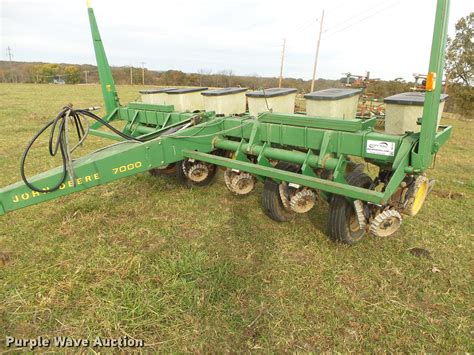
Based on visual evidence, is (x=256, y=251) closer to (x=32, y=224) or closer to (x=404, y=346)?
(x=404, y=346)

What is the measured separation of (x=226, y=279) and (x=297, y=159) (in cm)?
137

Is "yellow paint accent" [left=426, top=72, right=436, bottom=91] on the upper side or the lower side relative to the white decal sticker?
upper

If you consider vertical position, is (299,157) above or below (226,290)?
above

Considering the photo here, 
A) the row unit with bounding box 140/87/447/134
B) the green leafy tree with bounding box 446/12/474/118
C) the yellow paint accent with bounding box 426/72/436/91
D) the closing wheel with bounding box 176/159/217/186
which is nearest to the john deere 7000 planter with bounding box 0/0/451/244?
the yellow paint accent with bounding box 426/72/436/91

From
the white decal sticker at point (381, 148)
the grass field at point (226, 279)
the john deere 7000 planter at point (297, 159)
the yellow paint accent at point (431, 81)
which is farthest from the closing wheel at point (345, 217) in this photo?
the yellow paint accent at point (431, 81)

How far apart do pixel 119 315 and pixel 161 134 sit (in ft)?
6.62

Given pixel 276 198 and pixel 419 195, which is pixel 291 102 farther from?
pixel 419 195

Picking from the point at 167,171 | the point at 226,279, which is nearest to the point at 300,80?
the point at 167,171

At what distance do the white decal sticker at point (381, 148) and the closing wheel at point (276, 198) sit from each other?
916 mm

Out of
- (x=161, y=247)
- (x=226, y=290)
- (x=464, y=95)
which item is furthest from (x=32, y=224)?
(x=464, y=95)

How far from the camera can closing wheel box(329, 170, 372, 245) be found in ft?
10.8

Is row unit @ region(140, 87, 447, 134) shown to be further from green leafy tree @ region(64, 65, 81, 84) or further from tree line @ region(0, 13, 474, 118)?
green leafy tree @ region(64, 65, 81, 84)

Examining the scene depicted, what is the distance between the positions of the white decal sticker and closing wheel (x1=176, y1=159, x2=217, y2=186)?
2.29m

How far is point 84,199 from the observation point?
4.56 meters
